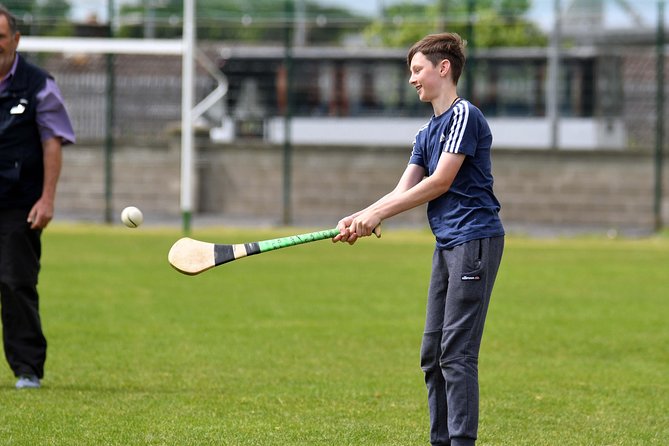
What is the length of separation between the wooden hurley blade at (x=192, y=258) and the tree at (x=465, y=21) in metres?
18.0

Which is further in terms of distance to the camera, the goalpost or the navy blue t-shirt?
the goalpost

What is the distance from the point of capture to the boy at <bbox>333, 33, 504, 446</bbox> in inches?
240

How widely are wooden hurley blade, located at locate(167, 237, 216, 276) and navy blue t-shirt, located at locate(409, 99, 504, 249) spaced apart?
3.89 ft

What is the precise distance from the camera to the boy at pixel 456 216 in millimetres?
6102

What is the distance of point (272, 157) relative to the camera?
25266 millimetres

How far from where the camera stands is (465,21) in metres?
24.3

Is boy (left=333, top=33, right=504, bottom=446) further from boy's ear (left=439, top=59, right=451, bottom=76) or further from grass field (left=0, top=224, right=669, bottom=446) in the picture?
grass field (left=0, top=224, right=669, bottom=446)

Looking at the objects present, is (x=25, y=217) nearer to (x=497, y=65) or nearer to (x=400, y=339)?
(x=400, y=339)

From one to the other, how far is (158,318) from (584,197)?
1357 cm

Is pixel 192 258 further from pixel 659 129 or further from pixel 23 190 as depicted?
pixel 659 129

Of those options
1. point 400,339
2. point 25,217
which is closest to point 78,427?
point 25,217

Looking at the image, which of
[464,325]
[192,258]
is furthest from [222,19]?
[464,325]

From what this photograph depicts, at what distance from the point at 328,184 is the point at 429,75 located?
61.9 feet

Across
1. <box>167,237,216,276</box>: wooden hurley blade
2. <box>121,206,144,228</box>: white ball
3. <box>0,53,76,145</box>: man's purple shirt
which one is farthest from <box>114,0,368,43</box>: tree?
<box>167,237,216,276</box>: wooden hurley blade
